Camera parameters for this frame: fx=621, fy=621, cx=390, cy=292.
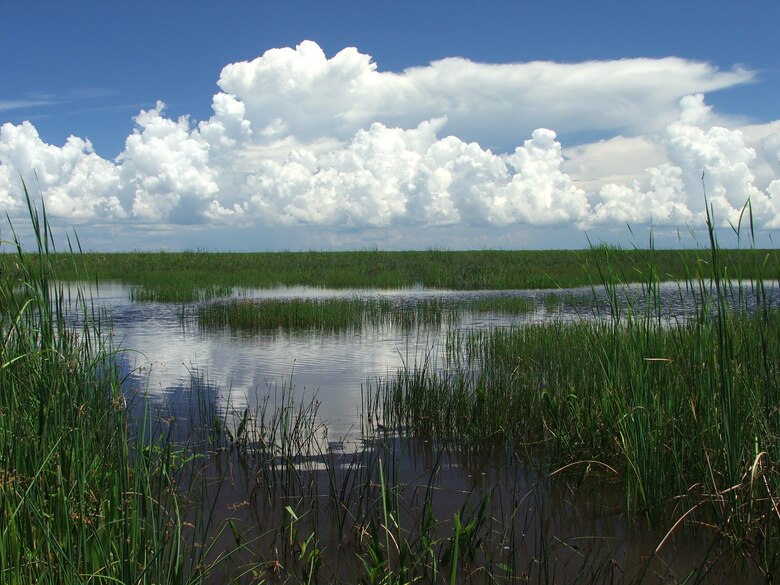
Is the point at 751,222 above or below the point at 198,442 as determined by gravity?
above

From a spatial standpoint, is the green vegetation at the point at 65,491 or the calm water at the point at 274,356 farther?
the calm water at the point at 274,356

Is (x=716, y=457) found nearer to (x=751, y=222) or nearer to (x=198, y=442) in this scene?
(x=751, y=222)

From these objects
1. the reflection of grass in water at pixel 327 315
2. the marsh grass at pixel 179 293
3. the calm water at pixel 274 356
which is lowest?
the calm water at pixel 274 356

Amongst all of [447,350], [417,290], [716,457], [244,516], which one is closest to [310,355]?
[447,350]

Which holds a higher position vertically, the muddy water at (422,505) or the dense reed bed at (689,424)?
the dense reed bed at (689,424)

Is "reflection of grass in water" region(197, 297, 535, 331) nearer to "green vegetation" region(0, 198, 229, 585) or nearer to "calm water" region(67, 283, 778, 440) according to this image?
"calm water" region(67, 283, 778, 440)

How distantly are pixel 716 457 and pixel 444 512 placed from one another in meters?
1.98

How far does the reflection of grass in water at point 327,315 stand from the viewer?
15484 millimetres

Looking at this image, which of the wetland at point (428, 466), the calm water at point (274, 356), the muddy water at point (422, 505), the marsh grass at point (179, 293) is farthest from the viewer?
the marsh grass at point (179, 293)

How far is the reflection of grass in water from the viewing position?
15.5 m

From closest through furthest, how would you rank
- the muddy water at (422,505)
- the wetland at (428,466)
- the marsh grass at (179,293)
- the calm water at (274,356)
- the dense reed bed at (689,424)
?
the wetland at (428,466) < the dense reed bed at (689,424) < the muddy water at (422,505) < the calm water at (274,356) < the marsh grass at (179,293)

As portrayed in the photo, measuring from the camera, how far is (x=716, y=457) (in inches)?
163

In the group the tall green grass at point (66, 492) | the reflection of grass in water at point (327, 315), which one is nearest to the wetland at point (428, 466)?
the tall green grass at point (66, 492)

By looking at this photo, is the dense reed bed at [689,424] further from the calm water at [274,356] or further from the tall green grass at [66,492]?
the tall green grass at [66,492]
